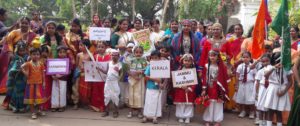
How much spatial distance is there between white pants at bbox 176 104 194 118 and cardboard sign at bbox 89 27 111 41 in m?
2.32

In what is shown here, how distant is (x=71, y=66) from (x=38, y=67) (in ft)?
2.84

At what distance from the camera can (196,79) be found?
602cm

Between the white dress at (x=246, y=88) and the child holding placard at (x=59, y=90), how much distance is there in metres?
3.46

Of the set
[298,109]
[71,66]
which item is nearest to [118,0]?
[71,66]

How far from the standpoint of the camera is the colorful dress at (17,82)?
6281 mm

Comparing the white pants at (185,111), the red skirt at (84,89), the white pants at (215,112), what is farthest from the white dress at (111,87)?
the white pants at (215,112)

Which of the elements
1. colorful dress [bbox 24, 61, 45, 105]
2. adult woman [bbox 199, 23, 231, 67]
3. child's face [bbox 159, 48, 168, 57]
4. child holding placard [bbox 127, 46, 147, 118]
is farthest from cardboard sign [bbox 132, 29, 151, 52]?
colorful dress [bbox 24, 61, 45, 105]

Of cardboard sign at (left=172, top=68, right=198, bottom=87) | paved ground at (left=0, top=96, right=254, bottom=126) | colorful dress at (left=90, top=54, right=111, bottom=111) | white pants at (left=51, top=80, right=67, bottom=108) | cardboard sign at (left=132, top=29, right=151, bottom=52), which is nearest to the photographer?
paved ground at (left=0, top=96, right=254, bottom=126)

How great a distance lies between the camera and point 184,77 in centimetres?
602

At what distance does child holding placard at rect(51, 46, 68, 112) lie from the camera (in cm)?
655

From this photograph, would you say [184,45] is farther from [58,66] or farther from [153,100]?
[58,66]

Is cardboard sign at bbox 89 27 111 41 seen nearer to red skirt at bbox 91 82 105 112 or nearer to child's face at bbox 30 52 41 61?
red skirt at bbox 91 82 105 112

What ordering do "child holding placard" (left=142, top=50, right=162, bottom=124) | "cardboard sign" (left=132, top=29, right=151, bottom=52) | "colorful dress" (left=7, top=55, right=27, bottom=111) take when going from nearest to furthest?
1. "child holding placard" (left=142, top=50, right=162, bottom=124)
2. "colorful dress" (left=7, top=55, right=27, bottom=111)
3. "cardboard sign" (left=132, top=29, right=151, bottom=52)

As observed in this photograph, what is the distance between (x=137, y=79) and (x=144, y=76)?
0.14m
